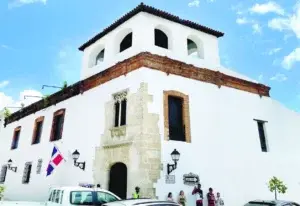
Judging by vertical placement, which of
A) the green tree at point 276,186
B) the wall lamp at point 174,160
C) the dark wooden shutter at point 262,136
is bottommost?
the green tree at point 276,186

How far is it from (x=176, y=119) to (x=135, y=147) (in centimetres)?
243

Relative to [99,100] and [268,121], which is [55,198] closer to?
[99,100]

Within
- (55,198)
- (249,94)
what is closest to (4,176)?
(55,198)

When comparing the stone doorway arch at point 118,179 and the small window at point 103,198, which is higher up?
the stone doorway arch at point 118,179

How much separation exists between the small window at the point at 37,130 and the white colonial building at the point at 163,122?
A: 0.95 m

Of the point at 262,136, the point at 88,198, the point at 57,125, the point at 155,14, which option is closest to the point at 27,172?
the point at 57,125

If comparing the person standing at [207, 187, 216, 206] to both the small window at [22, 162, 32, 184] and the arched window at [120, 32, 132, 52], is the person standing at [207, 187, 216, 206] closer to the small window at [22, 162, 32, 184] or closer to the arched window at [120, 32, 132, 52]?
the arched window at [120, 32, 132, 52]

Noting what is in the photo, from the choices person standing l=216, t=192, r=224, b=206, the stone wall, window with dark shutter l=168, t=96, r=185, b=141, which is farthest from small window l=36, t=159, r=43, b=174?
person standing l=216, t=192, r=224, b=206

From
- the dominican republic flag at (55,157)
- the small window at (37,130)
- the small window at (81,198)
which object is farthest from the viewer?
the small window at (37,130)

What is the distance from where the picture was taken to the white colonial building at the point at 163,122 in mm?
11883

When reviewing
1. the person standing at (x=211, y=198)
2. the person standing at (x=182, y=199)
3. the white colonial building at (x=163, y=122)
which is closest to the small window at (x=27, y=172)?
the white colonial building at (x=163, y=122)

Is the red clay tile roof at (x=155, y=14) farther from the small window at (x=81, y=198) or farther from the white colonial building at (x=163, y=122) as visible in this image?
the small window at (x=81, y=198)

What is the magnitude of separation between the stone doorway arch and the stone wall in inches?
7.7

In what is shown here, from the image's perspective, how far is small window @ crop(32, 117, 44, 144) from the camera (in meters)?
19.1
